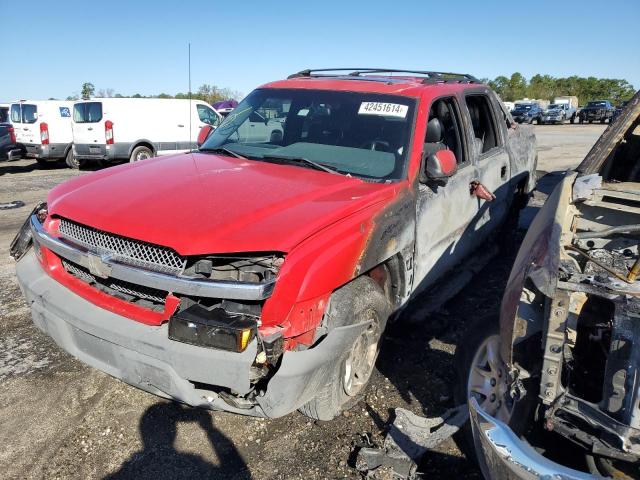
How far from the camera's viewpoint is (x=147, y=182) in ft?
10.6

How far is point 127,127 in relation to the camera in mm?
13344

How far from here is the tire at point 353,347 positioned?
268 centimetres

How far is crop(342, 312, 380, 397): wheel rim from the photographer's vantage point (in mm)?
2982

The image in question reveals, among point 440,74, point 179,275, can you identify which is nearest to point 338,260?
point 179,275

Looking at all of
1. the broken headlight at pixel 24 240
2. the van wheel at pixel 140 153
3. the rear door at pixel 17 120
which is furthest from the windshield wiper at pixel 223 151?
the rear door at pixel 17 120

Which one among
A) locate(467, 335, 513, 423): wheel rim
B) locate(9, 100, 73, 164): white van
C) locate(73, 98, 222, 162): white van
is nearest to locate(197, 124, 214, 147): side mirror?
Result: locate(467, 335, 513, 423): wheel rim

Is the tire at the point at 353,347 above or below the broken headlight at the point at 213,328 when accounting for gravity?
below

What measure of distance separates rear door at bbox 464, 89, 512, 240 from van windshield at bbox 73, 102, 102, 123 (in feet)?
36.5

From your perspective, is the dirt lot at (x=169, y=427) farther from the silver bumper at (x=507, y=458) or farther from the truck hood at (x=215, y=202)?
the truck hood at (x=215, y=202)

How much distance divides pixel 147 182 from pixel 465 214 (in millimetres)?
2506

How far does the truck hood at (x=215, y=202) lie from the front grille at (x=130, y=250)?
0.23ft

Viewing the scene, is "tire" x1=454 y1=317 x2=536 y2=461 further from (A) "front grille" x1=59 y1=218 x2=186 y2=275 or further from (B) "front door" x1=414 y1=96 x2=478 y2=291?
(A) "front grille" x1=59 y1=218 x2=186 y2=275

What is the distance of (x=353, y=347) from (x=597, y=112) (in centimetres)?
4204

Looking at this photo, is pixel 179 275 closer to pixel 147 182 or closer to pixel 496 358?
pixel 147 182
